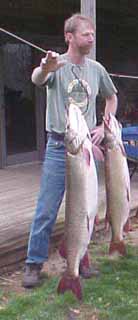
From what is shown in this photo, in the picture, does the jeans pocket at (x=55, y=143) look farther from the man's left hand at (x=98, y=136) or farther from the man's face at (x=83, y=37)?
the man's face at (x=83, y=37)

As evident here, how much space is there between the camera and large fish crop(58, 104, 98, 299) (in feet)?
11.0

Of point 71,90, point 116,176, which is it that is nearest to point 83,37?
point 71,90

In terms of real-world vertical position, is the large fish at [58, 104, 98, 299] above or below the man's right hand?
below

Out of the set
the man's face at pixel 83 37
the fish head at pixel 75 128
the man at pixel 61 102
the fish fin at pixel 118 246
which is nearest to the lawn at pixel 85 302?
the man at pixel 61 102

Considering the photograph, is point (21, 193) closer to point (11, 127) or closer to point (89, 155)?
point (11, 127)

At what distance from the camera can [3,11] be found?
29.5 ft

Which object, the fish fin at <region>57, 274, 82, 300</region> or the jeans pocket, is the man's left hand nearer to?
the jeans pocket

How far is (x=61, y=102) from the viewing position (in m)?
4.05

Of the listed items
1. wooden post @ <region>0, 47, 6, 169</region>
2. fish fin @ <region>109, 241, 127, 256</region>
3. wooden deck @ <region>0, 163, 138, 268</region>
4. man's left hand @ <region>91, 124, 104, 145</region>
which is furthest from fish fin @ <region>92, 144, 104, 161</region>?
wooden post @ <region>0, 47, 6, 169</region>

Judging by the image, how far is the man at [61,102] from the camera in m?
3.83

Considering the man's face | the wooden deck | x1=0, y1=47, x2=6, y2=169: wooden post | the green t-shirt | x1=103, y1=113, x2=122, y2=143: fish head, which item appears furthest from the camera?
x1=0, y1=47, x2=6, y2=169: wooden post

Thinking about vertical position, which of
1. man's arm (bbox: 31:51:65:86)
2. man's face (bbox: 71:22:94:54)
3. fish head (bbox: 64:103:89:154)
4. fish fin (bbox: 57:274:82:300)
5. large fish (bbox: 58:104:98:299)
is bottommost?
fish fin (bbox: 57:274:82:300)

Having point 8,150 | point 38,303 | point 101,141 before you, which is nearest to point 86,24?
point 101,141

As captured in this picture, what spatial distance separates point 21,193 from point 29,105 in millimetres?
2921
